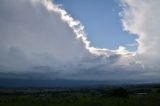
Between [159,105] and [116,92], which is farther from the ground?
[116,92]

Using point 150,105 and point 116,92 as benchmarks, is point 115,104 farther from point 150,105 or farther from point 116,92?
point 116,92

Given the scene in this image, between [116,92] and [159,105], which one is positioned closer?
[159,105]

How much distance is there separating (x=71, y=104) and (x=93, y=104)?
327 cm

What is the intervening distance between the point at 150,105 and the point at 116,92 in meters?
25.9

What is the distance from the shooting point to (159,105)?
47188 millimetres

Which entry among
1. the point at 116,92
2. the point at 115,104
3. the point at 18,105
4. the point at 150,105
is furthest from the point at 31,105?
the point at 116,92

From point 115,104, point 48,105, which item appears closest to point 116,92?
point 115,104

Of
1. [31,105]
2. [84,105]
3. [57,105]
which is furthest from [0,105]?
[84,105]

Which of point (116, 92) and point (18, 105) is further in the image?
point (116, 92)

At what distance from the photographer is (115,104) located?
161ft

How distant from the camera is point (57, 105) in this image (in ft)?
155

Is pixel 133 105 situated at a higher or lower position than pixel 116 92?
lower

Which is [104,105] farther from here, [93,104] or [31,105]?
[31,105]

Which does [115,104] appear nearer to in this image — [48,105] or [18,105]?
[48,105]
